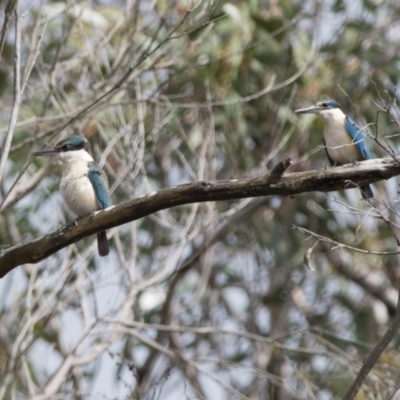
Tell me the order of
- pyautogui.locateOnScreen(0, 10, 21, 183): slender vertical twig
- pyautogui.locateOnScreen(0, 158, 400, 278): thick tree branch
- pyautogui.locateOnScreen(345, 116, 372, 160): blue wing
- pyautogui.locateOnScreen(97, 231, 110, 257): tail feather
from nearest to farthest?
pyautogui.locateOnScreen(0, 158, 400, 278): thick tree branch
pyautogui.locateOnScreen(0, 10, 21, 183): slender vertical twig
pyautogui.locateOnScreen(97, 231, 110, 257): tail feather
pyautogui.locateOnScreen(345, 116, 372, 160): blue wing

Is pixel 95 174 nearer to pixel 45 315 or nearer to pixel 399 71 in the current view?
pixel 45 315

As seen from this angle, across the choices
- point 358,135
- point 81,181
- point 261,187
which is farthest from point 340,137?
point 261,187

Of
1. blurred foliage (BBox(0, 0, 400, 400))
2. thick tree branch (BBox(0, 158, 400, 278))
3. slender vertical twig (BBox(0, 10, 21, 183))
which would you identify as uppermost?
slender vertical twig (BBox(0, 10, 21, 183))

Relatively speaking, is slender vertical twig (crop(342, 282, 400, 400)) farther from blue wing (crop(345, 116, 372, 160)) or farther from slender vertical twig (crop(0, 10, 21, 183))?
blue wing (crop(345, 116, 372, 160))

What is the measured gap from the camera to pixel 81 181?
261 inches

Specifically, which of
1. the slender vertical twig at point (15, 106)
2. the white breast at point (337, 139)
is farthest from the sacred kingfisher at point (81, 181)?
the white breast at point (337, 139)

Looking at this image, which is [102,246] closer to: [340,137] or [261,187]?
[340,137]

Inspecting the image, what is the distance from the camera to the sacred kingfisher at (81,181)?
6.54 metres

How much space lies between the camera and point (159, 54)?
23.5 feet

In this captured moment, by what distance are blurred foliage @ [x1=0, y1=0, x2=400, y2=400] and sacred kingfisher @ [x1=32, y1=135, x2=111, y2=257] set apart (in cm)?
22

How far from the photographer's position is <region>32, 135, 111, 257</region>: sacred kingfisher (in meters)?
6.54

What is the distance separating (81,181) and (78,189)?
0.10m

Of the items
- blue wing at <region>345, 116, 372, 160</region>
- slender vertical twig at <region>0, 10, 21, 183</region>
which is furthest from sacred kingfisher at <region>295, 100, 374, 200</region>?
slender vertical twig at <region>0, 10, 21, 183</region>

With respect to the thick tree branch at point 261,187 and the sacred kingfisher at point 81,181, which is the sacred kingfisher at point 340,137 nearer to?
the sacred kingfisher at point 81,181
